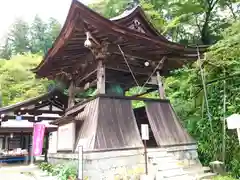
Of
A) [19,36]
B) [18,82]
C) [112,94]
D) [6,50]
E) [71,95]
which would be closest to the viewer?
[112,94]

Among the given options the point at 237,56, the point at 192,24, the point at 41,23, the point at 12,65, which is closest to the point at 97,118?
the point at 237,56

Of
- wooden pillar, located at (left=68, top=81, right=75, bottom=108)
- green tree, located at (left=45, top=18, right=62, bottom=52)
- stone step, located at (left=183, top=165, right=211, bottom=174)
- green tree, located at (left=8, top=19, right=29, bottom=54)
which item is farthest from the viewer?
green tree, located at (left=8, top=19, right=29, bottom=54)

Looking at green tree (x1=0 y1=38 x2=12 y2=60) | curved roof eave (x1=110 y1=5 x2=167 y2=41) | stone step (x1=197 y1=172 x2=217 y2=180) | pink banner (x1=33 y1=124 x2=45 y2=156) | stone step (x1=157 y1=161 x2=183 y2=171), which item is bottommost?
stone step (x1=197 y1=172 x2=217 y2=180)

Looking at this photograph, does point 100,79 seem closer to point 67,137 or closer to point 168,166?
point 67,137

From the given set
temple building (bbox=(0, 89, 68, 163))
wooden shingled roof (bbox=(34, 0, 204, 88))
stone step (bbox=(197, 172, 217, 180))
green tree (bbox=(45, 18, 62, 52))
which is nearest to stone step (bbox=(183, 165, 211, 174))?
stone step (bbox=(197, 172, 217, 180))

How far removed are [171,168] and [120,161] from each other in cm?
145

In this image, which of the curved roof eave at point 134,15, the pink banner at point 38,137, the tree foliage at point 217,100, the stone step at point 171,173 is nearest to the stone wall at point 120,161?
the stone step at point 171,173

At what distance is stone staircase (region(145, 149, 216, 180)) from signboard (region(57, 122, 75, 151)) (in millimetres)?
2501

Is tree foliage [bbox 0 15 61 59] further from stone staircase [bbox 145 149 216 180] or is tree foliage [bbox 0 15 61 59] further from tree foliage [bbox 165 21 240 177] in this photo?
stone staircase [bbox 145 149 216 180]

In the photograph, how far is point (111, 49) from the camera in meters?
7.39

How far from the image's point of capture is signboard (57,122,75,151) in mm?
7118

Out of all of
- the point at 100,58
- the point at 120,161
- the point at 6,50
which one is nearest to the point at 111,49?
the point at 100,58

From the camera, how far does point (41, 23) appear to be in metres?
36.2

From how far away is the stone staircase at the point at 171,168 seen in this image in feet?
19.4
